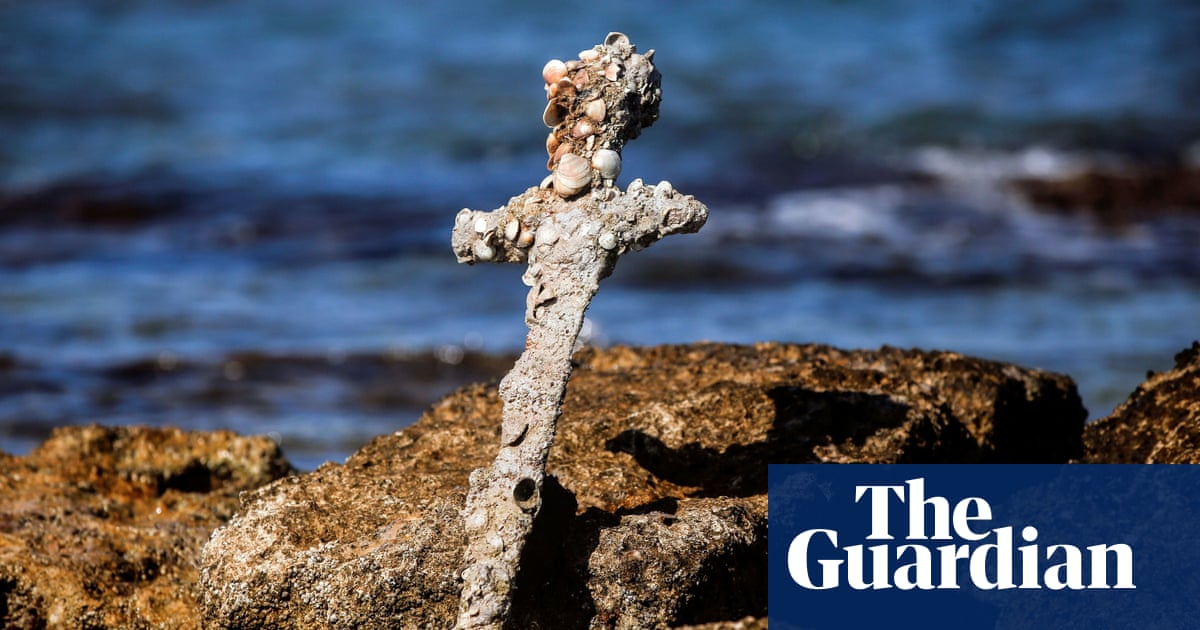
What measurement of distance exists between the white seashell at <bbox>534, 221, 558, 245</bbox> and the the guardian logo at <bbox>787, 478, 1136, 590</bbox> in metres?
1.14

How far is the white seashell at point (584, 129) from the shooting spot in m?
3.57

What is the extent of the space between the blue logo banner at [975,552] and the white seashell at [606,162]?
1.06 m

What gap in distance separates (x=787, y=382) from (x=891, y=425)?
399 millimetres

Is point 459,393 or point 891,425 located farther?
point 459,393

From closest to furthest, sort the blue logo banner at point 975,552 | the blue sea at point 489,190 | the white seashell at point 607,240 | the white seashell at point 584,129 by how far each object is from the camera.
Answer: the white seashell at point 607,240 < the white seashell at point 584,129 < the blue logo banner at point 975,552 < the blue sea at point 489,190

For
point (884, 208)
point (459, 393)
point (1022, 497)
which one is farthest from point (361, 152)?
point (1022, 497)

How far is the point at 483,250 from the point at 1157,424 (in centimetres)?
234

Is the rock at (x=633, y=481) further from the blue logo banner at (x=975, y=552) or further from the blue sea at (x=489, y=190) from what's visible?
the blue sea at (x=489, y=190)

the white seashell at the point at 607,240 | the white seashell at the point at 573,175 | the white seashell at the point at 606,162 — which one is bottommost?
the white seashell at the point at 607,240

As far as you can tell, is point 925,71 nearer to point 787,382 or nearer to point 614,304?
point 614,304

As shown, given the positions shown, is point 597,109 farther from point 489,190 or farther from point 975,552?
point 489,190

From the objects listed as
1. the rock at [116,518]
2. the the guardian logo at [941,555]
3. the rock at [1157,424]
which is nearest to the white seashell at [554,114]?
the the guardian logo at [941,555]

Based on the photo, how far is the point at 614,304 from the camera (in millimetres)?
11469

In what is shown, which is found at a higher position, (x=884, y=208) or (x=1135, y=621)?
(x=884, y=208)
